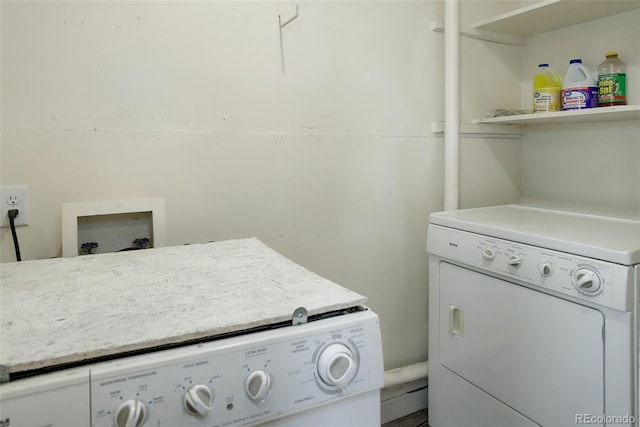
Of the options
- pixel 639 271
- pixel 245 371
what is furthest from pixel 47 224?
pixel 639 271

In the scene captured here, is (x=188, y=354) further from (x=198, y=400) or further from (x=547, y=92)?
(x=547, y=92)

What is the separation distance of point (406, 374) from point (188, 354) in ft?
4.92

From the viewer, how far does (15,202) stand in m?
1.30

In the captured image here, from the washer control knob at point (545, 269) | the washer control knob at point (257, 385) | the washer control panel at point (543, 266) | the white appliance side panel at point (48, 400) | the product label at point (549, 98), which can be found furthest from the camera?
the product label at point (549, 98)

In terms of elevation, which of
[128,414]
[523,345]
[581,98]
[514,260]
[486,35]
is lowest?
[523,345]

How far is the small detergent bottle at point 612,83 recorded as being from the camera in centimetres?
164

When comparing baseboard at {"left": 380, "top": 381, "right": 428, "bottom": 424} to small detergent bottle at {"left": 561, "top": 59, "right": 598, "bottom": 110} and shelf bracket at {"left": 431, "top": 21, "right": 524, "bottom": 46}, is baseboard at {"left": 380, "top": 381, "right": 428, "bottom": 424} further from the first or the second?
shelf bracket at {"left": 431, "top": 21, "right": 524, "bottom": 46}

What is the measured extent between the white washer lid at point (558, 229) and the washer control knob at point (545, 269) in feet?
0.18

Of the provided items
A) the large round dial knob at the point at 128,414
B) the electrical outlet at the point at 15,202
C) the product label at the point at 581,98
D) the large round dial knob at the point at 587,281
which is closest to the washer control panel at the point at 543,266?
the large round dial knob at the point at 587,281

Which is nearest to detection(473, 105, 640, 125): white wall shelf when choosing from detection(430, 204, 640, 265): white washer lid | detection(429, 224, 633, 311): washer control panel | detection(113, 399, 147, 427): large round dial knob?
detection(430, 204, 640, 265): white washer lid

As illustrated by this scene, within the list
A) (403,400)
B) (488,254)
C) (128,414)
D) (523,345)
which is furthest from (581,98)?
(128,414)

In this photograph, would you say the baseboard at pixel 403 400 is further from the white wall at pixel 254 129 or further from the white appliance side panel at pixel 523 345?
the white appliance side panel at pixel 523 345

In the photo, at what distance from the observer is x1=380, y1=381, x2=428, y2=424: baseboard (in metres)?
1.94

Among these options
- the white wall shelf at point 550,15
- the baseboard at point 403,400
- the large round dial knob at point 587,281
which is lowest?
the baseboard at point 403,400
